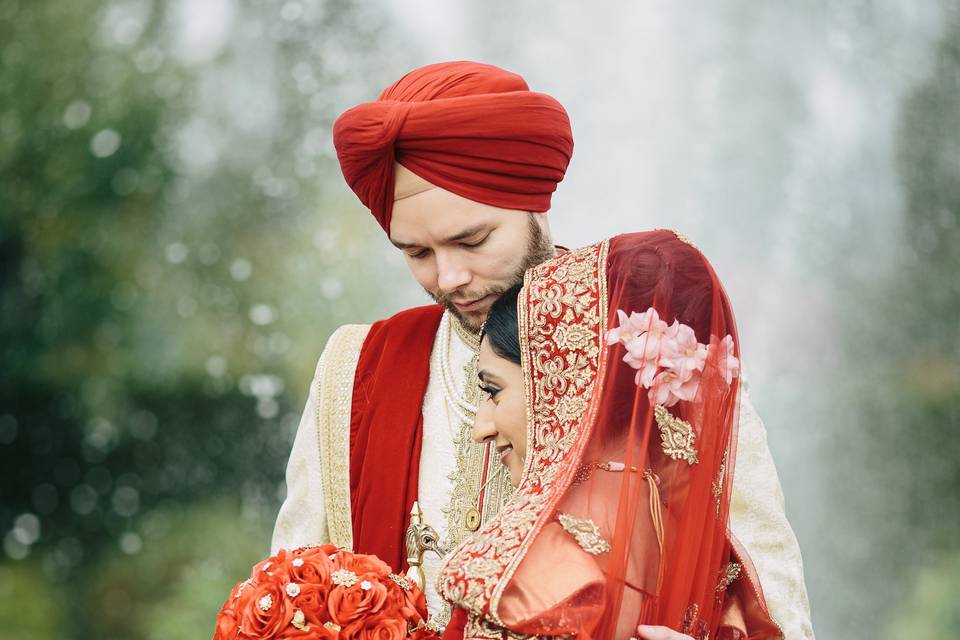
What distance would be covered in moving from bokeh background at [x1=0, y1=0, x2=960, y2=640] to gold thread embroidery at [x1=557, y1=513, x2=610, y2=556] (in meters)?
3.61

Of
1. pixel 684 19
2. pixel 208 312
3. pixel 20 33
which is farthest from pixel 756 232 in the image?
pixel 20 33

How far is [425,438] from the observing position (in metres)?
2.52

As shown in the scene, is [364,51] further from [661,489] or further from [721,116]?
[661,489]

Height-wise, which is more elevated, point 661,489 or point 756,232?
point 756,232

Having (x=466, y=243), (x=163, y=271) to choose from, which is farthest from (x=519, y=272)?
(x=163, y=271)

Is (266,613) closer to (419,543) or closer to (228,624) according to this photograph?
(228,624)

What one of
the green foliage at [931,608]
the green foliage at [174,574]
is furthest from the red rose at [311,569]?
the green foliage at [931,608]

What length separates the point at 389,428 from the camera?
8.22ft

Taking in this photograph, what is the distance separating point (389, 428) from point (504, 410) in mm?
593

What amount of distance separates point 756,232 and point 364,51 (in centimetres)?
206

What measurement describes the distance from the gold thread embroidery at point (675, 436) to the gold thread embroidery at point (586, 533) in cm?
18

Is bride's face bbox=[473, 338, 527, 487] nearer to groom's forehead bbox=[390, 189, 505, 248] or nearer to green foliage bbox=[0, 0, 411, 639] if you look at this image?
groom's forehead bbox=[390, 189, 505, 248]

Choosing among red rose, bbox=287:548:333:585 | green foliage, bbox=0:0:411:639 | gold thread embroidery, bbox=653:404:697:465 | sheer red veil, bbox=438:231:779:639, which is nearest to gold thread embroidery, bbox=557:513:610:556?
sheer red veil, bbox=438:231:779:639

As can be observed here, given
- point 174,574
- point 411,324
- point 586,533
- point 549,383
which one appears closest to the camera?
point 586,533
